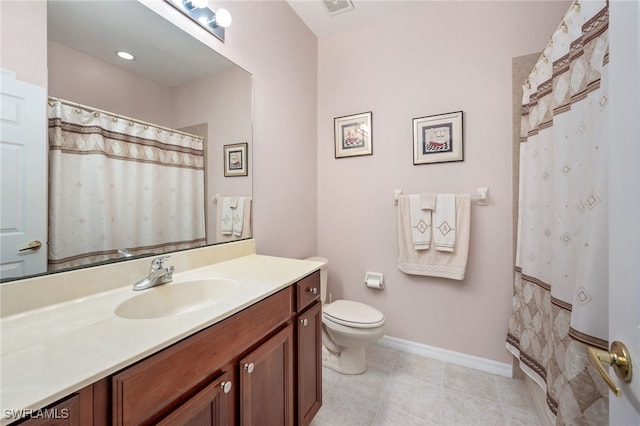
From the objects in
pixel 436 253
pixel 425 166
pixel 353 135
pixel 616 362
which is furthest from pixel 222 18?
pixel 436 253

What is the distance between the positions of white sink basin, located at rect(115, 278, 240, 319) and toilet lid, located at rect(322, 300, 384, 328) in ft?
2.86

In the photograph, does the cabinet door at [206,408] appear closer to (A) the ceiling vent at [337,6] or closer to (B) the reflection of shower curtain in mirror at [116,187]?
(B) the reflection of shower curtain in mirror at [116,187]

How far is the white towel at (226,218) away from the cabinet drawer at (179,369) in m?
0.65

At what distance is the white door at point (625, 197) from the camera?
0.41m

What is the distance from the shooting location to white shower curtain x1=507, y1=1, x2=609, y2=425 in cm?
73

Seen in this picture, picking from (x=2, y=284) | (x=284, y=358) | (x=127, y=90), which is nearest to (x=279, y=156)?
(x=127, y=90)

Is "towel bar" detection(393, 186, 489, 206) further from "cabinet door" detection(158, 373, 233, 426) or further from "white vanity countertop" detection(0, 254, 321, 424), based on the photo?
"cabinet door" detection(158, 373, 233, 426)

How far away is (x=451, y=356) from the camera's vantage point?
1862 millimetres

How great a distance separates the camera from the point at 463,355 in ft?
6.01

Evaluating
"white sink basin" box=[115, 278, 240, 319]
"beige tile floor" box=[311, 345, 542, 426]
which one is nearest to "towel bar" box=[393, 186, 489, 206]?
"beige tile floor" box=[311, 345, 542, 426]

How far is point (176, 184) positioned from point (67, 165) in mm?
386

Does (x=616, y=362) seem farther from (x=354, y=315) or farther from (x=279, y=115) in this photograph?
(x=279, y=115)

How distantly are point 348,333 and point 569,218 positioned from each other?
1246 millimetres

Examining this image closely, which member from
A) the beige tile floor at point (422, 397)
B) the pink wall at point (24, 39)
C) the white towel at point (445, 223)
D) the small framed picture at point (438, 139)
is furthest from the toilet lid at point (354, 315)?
the pink wall at point (24, 39)
